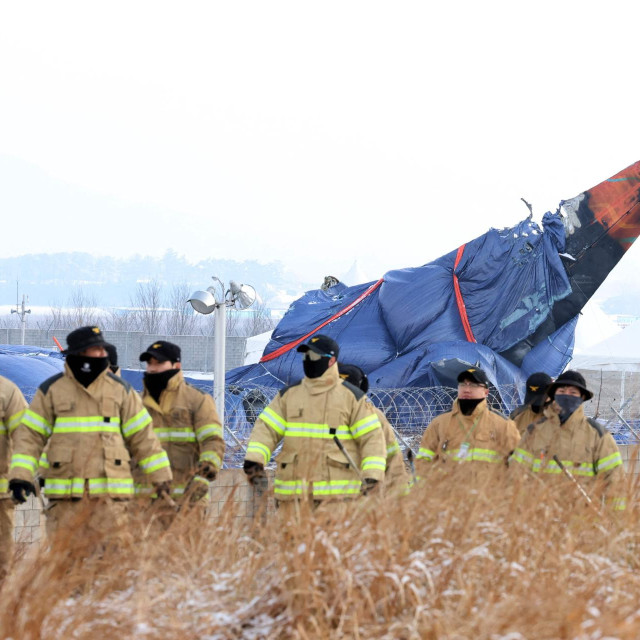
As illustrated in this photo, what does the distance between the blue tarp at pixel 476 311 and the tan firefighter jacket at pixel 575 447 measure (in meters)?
8.68

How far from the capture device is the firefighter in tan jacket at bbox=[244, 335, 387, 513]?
7.57 metres

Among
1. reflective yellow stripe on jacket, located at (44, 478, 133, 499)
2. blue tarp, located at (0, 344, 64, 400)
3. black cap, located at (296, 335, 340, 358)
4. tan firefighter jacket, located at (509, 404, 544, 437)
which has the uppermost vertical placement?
black cap, located at (296, 335, 340, 358)

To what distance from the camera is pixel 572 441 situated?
8.27 metres

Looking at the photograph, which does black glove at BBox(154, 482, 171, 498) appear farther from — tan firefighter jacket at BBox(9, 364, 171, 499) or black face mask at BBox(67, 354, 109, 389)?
black face mask at BBox(67, 354, 109, 389)

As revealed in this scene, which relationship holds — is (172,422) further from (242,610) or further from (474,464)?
(242,610)

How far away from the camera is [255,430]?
25.4 ft

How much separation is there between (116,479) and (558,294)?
12.1m

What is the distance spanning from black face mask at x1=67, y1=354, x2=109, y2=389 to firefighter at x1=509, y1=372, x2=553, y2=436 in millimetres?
4364

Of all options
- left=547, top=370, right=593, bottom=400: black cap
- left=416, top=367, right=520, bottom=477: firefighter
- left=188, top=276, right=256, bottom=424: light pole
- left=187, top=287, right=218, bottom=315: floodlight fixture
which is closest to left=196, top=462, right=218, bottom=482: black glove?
left=416, top=367, right=520, bottom=477: firefighter

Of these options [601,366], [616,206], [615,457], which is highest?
[616,206]

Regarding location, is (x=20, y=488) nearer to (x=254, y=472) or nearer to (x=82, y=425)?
(x=82, y=425)

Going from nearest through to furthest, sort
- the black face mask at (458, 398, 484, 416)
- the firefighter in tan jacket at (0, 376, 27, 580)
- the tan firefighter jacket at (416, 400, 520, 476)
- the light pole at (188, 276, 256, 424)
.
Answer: the firefighter in tan jacket at (0, 376, 27, 580)
the tan firefighter jacket at (416, 400, 520, 476)
the black face mask at (458, 398, 484, 416)
the light pole at (188, 276, 256, 424)

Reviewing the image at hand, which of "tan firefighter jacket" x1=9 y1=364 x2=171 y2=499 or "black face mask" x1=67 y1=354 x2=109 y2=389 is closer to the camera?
"tan firefighter jacket" x1=9 y1=364 x2=171 y2=499

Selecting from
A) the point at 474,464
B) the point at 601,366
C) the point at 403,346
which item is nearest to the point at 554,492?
the point at 474,464
